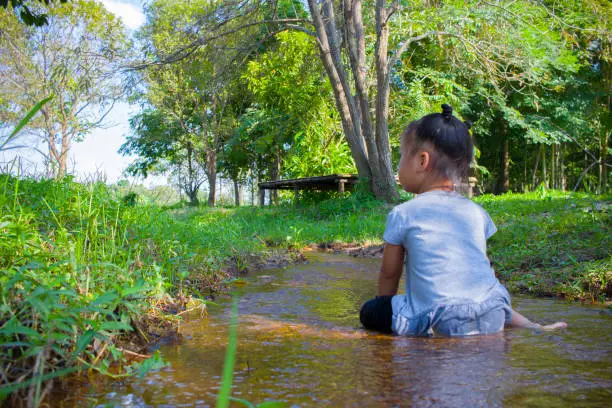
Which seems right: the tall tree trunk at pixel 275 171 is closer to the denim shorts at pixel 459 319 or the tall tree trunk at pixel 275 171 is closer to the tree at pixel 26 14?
the tree at pixel 26 14

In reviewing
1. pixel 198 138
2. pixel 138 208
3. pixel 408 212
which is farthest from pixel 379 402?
pixel 198 138

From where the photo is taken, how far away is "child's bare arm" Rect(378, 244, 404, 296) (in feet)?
7.77

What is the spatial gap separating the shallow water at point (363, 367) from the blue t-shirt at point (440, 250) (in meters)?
0.20

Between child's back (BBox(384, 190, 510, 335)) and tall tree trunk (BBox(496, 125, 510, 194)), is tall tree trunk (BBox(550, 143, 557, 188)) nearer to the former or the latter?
tall tree trunk (BBox(496, 125, 510, 194))

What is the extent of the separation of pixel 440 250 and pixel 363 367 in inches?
28.6

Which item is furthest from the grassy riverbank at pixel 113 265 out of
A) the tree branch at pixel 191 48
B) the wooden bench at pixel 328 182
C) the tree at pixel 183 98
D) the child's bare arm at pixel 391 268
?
the tree at pixel 183 98

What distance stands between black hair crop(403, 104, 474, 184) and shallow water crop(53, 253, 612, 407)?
0.82m

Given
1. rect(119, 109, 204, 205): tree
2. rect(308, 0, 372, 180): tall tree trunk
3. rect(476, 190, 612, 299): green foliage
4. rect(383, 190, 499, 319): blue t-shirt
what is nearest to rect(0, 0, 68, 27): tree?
rect(383, 190, 499, 319): blue t-shirt

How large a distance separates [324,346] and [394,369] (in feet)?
1.50

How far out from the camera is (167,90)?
2545 cm

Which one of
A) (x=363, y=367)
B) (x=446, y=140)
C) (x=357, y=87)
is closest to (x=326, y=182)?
(x=357, y=87)

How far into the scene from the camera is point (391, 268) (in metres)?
2.39

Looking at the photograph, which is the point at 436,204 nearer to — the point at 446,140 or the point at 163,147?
the point at 446,140

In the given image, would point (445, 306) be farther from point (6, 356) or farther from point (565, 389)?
point (6, 356)
